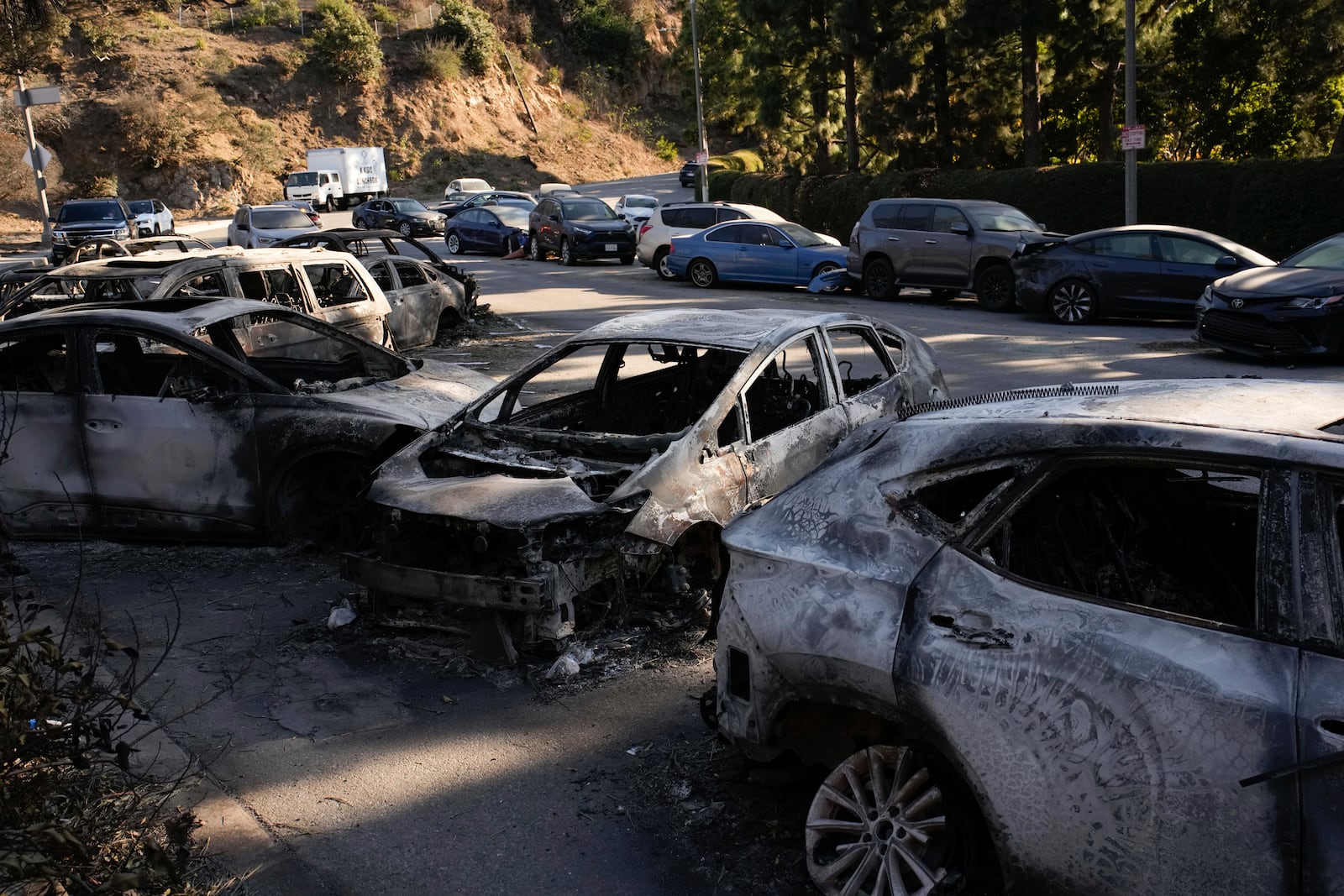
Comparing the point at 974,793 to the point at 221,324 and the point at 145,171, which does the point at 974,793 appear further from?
the point at 145,171

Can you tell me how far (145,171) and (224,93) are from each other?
845 centimetres

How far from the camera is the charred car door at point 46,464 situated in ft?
24.6

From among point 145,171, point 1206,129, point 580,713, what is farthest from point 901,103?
point 145,171

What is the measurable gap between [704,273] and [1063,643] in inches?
822

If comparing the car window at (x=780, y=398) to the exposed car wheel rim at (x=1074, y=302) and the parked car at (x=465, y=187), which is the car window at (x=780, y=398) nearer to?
the exposed car wheel rim at (x=1074, y=302)

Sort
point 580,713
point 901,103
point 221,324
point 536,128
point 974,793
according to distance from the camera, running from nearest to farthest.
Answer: point 974,793
point 580,713
point 221,324
point 901,103
point 536,128

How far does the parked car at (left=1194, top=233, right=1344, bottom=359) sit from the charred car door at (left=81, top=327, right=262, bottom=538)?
10.7 metres

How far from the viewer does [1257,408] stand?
3375mm

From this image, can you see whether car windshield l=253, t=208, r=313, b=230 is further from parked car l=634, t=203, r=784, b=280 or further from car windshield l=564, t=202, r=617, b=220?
parked car l=634, t=203, r=784, b=280

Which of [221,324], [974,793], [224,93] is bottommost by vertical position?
[974,793]

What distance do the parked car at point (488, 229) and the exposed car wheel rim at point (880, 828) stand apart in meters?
29.8

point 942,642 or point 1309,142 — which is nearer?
point 942,642

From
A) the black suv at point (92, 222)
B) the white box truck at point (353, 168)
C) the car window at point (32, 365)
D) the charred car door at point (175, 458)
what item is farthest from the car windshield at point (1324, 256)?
the white box truck at point (353, 168)

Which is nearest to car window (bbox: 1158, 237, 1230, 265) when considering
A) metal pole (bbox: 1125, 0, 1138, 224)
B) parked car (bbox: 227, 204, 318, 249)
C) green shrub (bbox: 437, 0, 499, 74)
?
metal pole (bbox: 1125, 0, 1138, 224)
